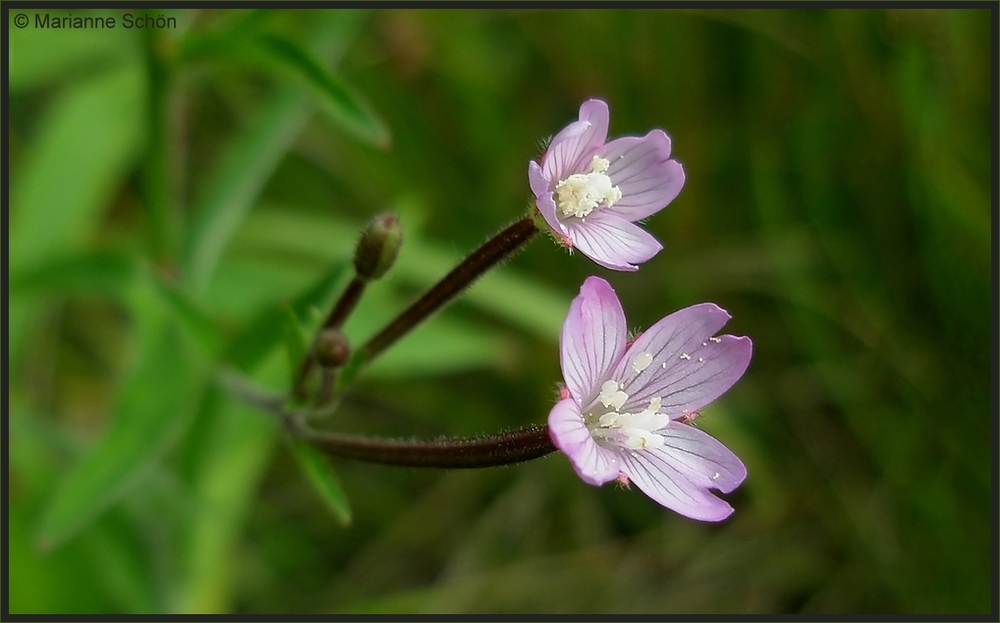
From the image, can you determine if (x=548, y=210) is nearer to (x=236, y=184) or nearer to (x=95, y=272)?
(x=236, y=184)

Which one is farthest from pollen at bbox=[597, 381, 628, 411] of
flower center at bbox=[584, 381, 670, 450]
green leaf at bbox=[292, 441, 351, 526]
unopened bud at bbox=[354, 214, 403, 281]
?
green leaf at bbox=[292, 441, 351, 526]

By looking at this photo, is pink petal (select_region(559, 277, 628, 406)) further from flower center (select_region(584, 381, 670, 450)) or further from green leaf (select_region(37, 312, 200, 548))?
green leaf (select_region(37, 312, 200, 548))

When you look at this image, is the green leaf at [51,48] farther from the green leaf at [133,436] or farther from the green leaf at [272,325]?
the green leaf at [272,325]

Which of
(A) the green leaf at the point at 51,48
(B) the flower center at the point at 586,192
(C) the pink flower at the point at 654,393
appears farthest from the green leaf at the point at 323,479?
(A) the green leaf at the point at 51,48

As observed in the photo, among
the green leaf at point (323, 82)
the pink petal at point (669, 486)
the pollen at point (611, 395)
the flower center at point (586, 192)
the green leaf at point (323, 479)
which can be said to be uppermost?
the flower center at point (586, 192)

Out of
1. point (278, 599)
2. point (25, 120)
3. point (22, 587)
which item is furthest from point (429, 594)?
point (25, 120)

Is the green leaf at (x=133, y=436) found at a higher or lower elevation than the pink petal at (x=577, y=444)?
lower
